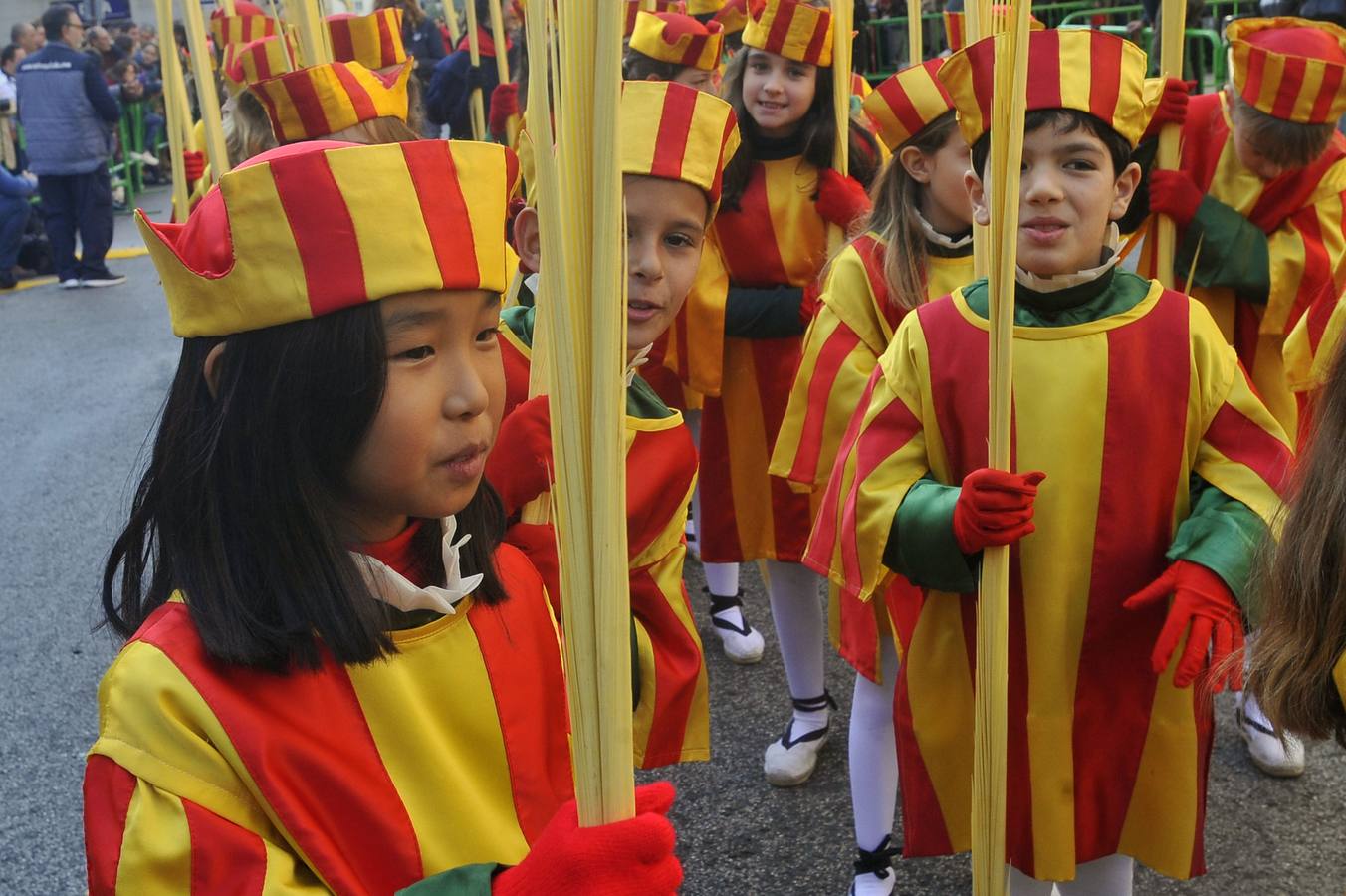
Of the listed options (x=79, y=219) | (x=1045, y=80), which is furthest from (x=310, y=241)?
(x=79, y=219)

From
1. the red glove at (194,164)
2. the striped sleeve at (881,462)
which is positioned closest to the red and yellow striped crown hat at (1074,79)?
the striped sleeve at (881,462)

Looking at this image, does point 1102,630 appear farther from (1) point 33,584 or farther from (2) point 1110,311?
(1) point 33,584

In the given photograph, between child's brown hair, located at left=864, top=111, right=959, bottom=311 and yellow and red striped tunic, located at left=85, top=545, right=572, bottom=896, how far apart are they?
1383mm

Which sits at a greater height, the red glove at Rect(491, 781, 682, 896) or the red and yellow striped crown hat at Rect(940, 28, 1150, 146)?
the red and yellow striped crown hat at Rect(940, 28, 1150, 146)

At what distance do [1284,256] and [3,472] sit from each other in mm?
5139

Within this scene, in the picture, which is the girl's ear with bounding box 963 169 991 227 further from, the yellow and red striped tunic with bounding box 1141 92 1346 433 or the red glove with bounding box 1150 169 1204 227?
the yellow and red striped tunic with bounding box 1141 92 1346 433

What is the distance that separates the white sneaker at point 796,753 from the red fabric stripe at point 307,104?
1.67 m

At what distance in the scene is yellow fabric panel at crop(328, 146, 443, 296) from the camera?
1.36m

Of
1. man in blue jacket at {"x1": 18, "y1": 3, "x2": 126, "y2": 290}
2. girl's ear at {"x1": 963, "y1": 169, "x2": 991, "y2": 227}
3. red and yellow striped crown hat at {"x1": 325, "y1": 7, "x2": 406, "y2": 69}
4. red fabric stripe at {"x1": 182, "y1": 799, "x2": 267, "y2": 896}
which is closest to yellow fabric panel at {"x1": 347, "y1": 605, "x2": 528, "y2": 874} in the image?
red fabric stripe at {"x1": 182, "y1": 799, "x2": 267, "y2": 896}

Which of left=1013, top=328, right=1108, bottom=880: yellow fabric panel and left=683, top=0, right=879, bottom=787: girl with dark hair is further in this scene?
left=683, top=0, right=879, bottom=787: girl with dark hair

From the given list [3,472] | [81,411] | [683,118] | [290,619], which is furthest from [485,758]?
[81,411]

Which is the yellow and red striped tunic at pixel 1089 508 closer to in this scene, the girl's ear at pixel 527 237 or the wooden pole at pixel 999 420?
the wooden pole at pixel 999 420

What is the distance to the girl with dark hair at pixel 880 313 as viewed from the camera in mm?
2748

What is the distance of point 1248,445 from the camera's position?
206 centimetres
